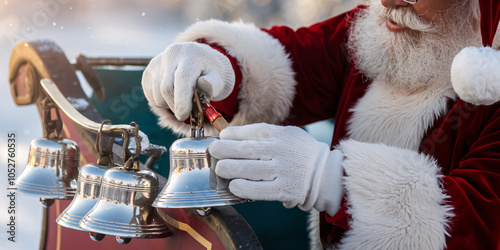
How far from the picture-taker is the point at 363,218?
829mm

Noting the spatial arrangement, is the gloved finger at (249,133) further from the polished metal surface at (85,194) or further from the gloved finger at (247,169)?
the polished metal surface at (85,194)

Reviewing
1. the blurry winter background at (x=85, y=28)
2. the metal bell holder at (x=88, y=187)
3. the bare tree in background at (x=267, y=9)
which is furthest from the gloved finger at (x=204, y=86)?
the bare tree in background at (x=267, y=9)

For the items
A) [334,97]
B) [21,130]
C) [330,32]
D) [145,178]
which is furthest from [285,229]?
[21,130]

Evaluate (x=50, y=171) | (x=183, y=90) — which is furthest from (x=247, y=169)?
(x=50, y=171)

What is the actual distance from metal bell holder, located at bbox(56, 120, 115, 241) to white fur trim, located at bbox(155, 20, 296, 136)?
17.0 inches

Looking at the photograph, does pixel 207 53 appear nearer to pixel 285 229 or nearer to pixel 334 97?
pixel 334 97

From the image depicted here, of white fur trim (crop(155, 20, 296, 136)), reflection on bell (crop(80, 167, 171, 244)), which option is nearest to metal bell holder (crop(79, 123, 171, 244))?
reflection on bell (crop(80, 167, 171, 244))

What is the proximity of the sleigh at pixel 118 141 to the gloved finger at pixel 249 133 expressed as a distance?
0.51 feet

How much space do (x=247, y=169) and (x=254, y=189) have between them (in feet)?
0.12

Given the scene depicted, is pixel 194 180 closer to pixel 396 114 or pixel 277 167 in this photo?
pixel 277 167

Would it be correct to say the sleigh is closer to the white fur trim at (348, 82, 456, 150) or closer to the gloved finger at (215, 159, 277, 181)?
the gloved finger at (215, 159, 277, 181)

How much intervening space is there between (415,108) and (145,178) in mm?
712

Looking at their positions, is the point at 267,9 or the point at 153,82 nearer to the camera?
the point at 153,82

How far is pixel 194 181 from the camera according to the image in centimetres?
77
